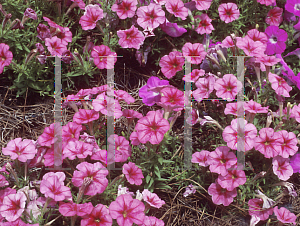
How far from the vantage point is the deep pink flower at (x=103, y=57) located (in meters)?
2.81

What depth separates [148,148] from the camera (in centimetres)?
239

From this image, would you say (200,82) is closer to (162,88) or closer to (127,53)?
(162,88)

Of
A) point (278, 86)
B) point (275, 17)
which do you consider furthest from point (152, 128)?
point (275, 17)

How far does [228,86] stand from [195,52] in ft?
1.56

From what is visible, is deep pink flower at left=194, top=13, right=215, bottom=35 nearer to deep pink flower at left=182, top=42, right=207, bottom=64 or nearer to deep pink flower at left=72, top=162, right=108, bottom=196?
deep pink flower at left=182, top=42, right=207, bottom=64

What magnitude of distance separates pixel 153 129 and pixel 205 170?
24.6 inches

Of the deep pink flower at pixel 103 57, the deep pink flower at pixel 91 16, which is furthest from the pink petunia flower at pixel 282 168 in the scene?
the deep pink flower at pixel 91 16

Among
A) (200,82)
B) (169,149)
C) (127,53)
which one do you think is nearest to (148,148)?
(169,149)

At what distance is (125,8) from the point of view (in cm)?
291

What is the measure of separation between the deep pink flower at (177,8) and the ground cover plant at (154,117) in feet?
0.04

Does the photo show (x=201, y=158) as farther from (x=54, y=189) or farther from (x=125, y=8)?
(x=125, y=8)

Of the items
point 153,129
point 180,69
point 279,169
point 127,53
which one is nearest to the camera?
point 153,129

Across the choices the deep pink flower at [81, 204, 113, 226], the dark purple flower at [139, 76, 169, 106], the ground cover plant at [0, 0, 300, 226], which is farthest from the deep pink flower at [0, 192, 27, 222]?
the dark purple flower at [139, 76, 169, 106]

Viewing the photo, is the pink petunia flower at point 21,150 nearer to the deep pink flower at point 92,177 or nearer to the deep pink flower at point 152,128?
the deep pink flower at point 92,177
